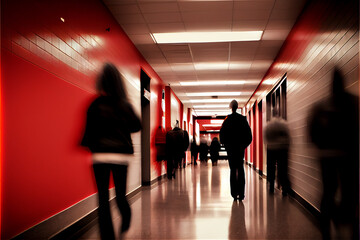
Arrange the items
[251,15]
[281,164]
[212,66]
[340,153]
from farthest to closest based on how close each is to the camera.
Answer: [212,66] → [281,164] → [251,15] → [340,153]

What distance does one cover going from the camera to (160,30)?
5.31 metres

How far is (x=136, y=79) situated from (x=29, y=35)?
377cm

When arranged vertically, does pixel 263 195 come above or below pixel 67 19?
below

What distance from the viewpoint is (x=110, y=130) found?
2.50m

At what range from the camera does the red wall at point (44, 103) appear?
231 cm

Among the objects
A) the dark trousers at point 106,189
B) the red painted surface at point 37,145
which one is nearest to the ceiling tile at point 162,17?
the red painted surface at point 37,145

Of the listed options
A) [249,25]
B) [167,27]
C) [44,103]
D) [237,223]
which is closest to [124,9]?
[167,27]

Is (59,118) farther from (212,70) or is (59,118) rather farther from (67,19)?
(212,70)

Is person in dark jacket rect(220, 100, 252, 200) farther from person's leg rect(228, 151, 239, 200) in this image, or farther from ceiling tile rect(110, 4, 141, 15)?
ceiling tile rect(110, 4, 141, 15)

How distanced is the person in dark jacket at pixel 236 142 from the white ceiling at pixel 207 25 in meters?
1.47

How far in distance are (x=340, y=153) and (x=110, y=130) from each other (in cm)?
192

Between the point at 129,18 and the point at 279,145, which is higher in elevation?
the point at 129,18

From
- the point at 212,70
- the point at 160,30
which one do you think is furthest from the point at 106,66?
the point at 212,70

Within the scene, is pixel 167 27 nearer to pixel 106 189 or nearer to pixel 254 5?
pixel 254 5
